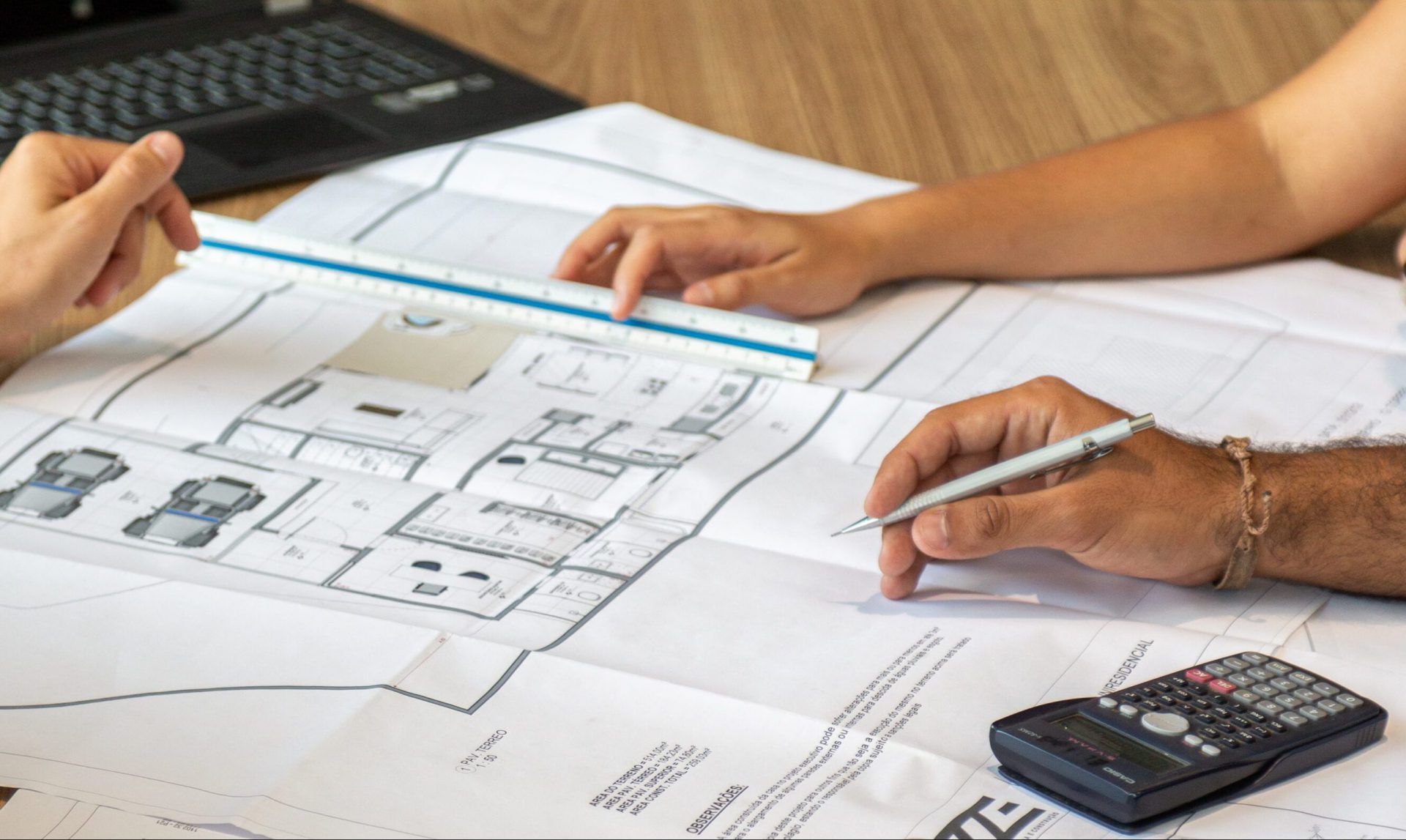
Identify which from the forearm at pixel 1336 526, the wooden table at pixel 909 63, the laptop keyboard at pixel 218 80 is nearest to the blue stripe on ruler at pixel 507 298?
the wooden table at pixel 909 63

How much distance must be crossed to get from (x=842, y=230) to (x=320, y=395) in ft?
1.32

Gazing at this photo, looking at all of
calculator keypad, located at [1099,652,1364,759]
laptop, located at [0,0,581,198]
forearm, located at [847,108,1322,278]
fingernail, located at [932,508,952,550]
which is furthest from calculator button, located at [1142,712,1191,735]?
laptop, located at [0,0,581,198]

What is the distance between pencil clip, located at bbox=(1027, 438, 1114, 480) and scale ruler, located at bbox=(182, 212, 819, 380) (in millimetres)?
272

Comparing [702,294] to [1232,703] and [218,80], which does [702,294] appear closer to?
[1232,703]

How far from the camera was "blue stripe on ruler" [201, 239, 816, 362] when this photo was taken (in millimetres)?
949

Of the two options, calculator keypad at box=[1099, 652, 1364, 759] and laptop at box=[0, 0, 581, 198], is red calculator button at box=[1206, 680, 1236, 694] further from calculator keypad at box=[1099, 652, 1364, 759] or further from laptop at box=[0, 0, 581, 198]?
laptop at box=[0, 0, 581, 198]

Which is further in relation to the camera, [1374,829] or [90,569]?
[90,569]

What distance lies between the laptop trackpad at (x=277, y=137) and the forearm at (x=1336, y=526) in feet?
2.75

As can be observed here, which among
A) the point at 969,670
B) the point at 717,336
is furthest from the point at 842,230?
the point at 969,670

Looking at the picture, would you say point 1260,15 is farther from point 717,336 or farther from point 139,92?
point 139,92

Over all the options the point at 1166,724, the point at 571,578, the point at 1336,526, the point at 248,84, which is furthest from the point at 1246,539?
the point at 248,84

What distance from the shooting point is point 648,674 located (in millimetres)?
634

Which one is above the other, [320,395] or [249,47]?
[249,47]

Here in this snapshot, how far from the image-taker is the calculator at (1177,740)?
1.76ft
